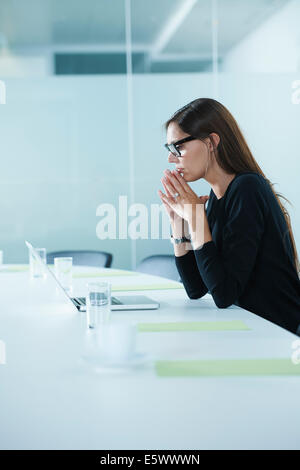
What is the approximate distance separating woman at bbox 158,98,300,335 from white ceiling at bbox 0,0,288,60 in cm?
344

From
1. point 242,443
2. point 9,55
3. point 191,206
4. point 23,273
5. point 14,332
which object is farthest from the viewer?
point 9,55

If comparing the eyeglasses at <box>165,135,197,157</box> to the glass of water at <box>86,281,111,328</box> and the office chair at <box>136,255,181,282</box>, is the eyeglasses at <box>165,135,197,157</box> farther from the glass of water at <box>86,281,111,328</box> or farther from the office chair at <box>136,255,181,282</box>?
the office chair at <box>136,255,181,282</box>

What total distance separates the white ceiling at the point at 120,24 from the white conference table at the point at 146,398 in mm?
4135

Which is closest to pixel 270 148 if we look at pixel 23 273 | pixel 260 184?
pixel 23 273

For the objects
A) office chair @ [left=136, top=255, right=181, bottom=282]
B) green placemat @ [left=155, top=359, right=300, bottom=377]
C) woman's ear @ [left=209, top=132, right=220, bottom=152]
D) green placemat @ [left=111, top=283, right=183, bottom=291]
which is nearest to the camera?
green placemat @ [left=155, top=359, right=300, bottom=377]

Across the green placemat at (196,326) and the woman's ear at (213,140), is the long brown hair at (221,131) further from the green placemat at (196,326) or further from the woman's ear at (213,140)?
the green placemat at (196,326)

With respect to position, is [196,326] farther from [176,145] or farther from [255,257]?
[176,145]

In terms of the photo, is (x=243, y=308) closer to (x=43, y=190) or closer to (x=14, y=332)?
(x=14, y=332)

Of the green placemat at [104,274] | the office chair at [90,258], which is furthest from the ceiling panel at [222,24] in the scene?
the green placemat at [104,274]

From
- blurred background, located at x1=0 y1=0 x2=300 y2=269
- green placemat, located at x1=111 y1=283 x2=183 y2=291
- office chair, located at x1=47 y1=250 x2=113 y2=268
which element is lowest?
green placemat, located at x1=111 y1=283 x2=183 y2=291

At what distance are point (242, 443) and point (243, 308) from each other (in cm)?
113

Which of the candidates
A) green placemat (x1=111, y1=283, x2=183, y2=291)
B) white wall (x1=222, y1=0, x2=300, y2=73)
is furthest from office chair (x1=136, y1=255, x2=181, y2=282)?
white wall (x1=222, y1=0, x2=300, y2=73)

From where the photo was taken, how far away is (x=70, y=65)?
208 inches

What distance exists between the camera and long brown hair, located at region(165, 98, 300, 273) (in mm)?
2072
